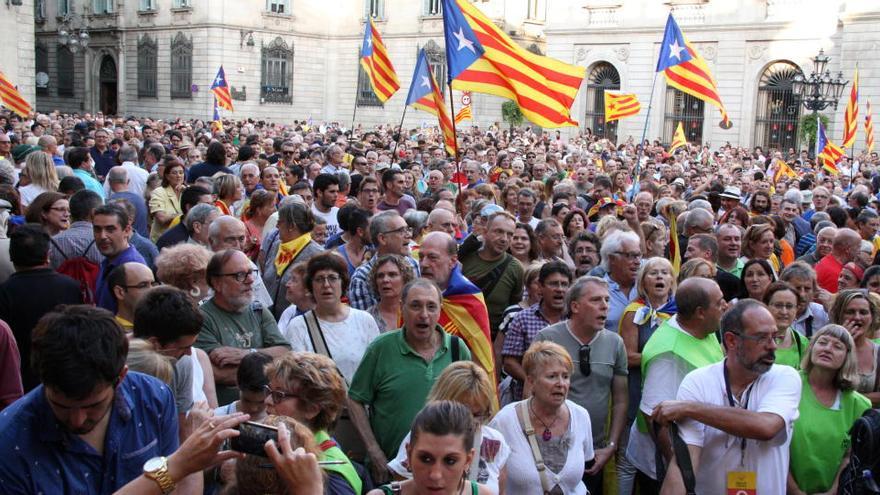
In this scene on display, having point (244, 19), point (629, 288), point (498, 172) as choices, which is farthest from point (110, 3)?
point (629, 288)

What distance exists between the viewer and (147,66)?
→ 163 ft

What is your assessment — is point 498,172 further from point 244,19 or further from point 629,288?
point 244,19

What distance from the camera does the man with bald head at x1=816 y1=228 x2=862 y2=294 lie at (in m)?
8.34

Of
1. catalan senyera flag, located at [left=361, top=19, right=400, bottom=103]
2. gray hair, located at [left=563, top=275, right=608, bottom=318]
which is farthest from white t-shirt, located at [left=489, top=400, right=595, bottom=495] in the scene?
catalan senyera flag, located at [left=361, top=19, right=400, bottom=103]

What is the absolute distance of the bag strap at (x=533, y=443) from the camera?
→ 15.0 ft

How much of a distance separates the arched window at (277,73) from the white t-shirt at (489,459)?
43.6 metres

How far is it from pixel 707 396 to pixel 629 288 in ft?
8.14

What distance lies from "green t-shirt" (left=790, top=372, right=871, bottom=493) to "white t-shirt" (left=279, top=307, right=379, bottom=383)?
7.86ft

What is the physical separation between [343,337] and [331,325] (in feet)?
0.35

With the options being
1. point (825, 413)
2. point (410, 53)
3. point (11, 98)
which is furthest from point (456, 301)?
point (410, 53)

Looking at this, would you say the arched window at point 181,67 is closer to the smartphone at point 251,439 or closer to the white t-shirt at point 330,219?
the white t-shirt at point 330,219

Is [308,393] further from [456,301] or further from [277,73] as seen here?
[277,73]

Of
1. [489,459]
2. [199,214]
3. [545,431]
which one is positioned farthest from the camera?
[199,214]

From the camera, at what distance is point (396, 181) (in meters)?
10.7
